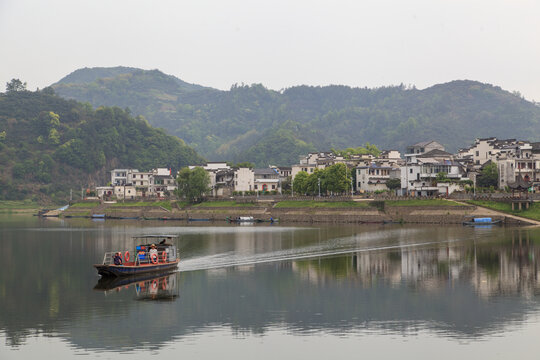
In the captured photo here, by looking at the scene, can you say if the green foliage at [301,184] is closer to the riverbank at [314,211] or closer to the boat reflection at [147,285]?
the riverbank at [314,211]

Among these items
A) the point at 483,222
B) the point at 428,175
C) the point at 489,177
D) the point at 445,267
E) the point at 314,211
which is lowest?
the point at 445,267

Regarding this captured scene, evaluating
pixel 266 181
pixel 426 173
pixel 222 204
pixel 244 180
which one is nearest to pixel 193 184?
pixel 222 204

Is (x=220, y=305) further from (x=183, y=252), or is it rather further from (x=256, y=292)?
(x=183, y=252)

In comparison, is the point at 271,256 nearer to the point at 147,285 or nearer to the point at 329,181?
the point at 147,285

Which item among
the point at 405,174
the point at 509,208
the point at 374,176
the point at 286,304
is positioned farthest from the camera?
the point at 374,176

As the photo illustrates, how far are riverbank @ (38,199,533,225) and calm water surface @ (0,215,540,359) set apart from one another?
28039 millimetres

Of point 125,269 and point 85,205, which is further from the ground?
point 85,205

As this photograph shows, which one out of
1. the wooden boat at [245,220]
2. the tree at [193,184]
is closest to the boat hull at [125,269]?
the wooden boat at [245,220]

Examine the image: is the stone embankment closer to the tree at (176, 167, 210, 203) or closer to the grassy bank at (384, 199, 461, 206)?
the grassy bank at (384, 199, 461, 206)

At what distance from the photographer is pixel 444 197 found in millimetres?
93500

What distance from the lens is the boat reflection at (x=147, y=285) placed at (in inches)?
1469

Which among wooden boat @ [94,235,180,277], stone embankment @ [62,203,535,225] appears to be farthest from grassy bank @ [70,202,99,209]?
wooden boat @ [94,235,180,277]

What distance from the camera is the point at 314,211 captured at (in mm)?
101688

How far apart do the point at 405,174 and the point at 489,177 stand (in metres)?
13.7
